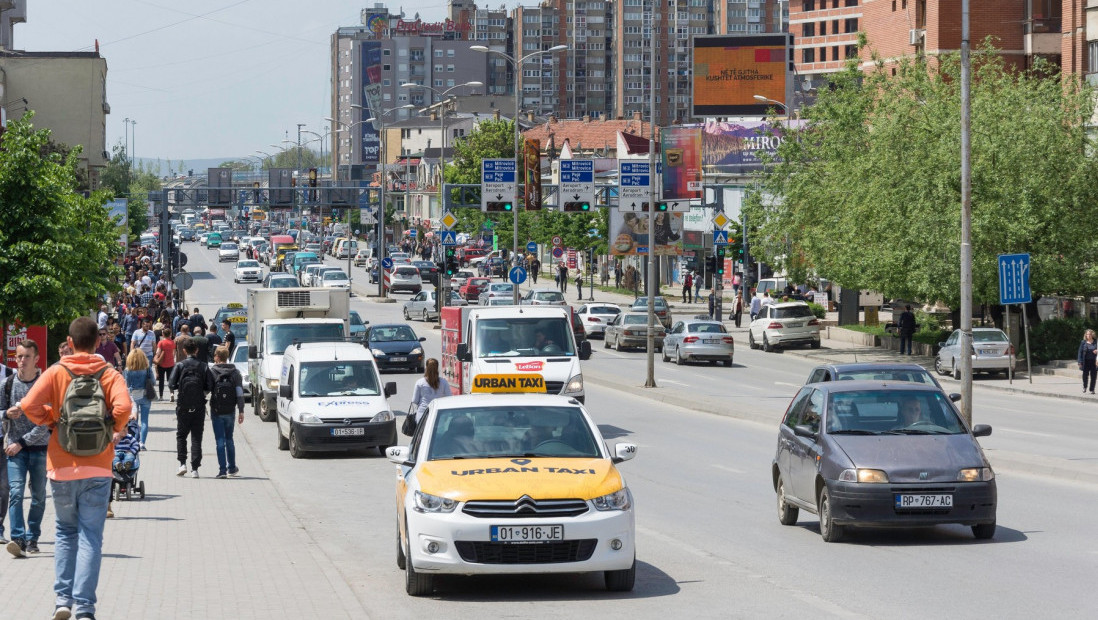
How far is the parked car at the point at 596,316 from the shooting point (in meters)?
62.2

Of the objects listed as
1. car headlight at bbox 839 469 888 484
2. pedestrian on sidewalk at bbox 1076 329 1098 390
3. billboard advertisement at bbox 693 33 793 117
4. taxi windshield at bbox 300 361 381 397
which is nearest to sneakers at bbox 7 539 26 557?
car headlight at bbox 839 469 888 484

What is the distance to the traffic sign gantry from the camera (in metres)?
58.0

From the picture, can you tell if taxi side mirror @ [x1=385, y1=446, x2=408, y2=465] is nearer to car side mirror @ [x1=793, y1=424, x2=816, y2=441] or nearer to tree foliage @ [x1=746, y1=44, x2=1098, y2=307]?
car side mirror @ [x1=793, y1=424, x2=816, y2=441]

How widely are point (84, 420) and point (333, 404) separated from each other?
15.0 metres

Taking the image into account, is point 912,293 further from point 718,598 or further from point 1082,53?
point 718,598

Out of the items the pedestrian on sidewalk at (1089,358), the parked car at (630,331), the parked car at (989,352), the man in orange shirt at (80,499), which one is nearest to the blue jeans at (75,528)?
the man in orange shirt at (80,499)

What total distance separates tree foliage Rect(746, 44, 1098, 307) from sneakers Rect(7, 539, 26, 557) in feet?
121

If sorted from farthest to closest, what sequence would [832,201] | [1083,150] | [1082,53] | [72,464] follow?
[1082,53] < [832,201] < [1083,150] < [72,464]

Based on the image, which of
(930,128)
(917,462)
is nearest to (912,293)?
(930,128)

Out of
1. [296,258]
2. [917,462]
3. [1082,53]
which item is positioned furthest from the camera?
[296,258]

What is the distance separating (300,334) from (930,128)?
79.2ft

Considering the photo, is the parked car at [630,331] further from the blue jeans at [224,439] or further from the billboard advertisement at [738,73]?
the billboard advertisement at [738,73]

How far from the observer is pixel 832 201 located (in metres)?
55.3

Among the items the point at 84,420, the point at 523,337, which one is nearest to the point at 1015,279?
the point at 523,337
